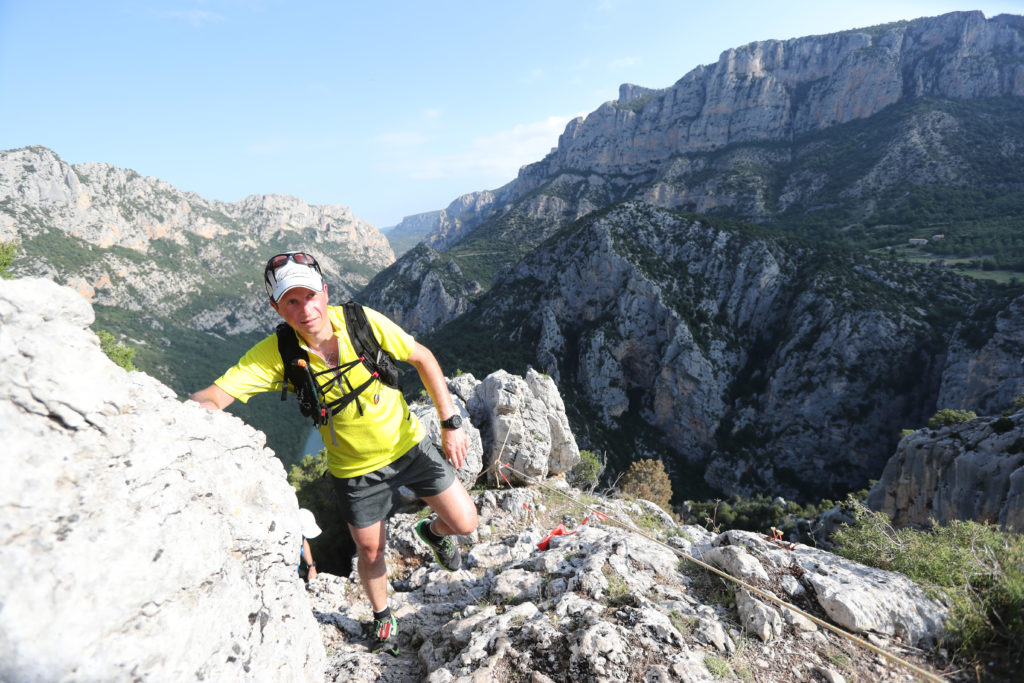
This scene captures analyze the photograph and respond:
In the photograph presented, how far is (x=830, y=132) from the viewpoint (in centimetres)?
9850

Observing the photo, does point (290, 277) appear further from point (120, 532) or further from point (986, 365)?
point (986, 365)

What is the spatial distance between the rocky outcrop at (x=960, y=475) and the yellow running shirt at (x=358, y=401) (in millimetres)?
22279

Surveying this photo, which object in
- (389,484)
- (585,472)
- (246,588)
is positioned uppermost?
(246,588)

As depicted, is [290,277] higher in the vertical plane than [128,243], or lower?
lower

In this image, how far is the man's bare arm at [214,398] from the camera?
274 centimetres

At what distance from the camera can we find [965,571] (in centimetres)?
409

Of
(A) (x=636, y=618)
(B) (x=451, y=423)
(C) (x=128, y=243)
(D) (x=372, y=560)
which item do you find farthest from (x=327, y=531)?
(C) (x=128, y=243)

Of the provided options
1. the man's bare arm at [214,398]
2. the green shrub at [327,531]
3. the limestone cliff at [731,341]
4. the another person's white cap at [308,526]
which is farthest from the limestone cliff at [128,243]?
the man's bare arm at [214,398]

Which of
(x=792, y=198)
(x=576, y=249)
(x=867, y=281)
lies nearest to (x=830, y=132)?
(x=792, y=198)

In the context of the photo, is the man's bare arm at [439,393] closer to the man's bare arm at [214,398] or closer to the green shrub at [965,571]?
the man's bare arm at [214,398]

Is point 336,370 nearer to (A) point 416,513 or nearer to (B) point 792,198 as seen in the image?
(A) point 416,513

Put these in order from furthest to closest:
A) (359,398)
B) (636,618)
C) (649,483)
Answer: (649,483)
(636,618)
(359,398)

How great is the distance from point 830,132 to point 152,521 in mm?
135270

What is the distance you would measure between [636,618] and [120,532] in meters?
3.49
